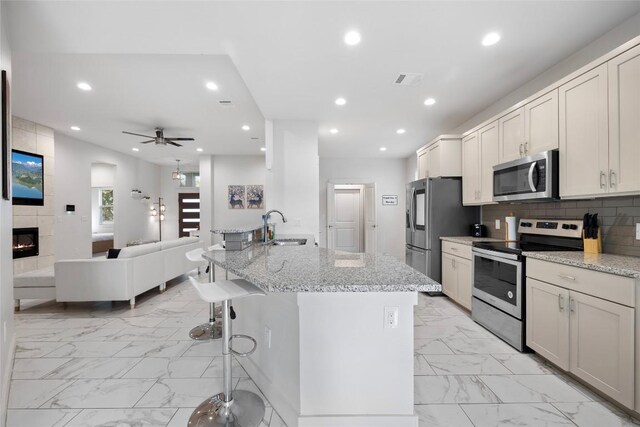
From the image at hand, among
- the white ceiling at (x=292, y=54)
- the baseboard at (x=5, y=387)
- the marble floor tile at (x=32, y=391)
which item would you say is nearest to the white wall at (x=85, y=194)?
the white ceiling at (x=292, y=54)

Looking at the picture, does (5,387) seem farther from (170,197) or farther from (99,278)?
(170,197)

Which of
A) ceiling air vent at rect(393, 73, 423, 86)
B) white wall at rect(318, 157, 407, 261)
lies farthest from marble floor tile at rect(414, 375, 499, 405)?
white wall at rect(318, 157, 407, 261)

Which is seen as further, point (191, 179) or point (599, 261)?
point (191, 179)

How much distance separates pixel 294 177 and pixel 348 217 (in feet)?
14.6

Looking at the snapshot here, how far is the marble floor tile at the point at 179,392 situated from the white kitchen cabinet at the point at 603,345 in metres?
2.52

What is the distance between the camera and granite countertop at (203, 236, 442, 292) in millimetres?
1286

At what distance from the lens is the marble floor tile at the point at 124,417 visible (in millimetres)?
1715

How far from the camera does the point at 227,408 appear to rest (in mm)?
1667

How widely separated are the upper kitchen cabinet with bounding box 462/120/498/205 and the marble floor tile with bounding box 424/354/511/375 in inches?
70.2

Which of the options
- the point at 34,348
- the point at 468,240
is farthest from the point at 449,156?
the point at 34,348

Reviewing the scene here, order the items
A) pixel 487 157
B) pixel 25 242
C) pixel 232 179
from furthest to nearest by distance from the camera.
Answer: pixel 232 179, pixel 25 242, pixel 487 157

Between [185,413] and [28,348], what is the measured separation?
2.08 meters

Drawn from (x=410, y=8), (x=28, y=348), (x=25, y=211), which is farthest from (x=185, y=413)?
(x=25, y=211)

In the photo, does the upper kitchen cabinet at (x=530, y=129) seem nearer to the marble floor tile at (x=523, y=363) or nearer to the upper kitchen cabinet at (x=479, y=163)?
the upper kitchen cabinet at (x=479, y=163)
